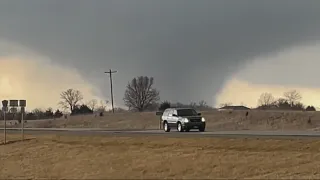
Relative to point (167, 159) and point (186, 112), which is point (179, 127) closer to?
point (186, 112)

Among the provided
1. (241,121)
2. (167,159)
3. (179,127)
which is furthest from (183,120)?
(241,121)

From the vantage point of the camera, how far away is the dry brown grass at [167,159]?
21.7m

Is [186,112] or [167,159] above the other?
[186,112]

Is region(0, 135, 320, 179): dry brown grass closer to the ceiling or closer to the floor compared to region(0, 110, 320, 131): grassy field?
closer to the floor

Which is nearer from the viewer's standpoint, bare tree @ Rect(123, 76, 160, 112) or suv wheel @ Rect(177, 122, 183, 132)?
suv wheel @ Rect(177, 122, 183, 132)

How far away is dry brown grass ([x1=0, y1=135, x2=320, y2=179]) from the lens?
21.7 metres

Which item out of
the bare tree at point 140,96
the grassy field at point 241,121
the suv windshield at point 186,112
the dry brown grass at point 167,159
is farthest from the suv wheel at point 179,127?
the bare tree at point 140,96

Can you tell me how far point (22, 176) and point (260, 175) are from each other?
10.6m

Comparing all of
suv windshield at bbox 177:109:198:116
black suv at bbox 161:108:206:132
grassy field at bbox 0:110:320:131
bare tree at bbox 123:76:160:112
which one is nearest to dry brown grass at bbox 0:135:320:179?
black suv at bbox 161:108:206:132

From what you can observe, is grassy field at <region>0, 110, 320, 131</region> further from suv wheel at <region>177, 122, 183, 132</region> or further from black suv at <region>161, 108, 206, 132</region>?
suv wheel at <region>177, 122, 183, 132</region>

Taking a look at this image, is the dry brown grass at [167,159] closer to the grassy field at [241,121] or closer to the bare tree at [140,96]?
the grassy field at [241,121]

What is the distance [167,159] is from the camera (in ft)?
82.7

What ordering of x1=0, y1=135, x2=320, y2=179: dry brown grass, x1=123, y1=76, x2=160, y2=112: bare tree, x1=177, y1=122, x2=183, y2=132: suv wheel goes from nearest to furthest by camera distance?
x1=0, y1=135, x2=320, y2=179: dry brown grass, x1=177, y1=122, x2=183, y2=132: suv wheel, x1=123, y1=76, x2=160, y2=112: bare tree

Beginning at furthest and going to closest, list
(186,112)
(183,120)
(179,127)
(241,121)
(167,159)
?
(241,121)
(186,112)
(179,127)
(183,120)
(167,159)
